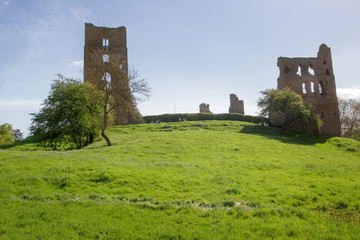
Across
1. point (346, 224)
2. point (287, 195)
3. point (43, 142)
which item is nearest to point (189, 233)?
point (346, 224)

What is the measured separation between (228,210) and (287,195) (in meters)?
3.03

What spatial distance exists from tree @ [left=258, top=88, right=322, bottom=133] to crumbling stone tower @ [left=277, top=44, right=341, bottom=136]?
8822 millimetres

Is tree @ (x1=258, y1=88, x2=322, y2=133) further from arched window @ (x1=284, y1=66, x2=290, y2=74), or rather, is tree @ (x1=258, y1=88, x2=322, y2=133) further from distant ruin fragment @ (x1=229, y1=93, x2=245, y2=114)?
distant ruin fragment @ (x1=229, y1=93, x2=245, y2=114)

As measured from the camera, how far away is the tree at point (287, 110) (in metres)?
34.8

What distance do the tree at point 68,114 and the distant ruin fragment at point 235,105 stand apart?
113 feet

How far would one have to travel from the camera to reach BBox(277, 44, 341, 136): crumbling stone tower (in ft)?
149

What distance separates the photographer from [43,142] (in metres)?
25.4

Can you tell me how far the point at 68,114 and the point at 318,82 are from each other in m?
45.4

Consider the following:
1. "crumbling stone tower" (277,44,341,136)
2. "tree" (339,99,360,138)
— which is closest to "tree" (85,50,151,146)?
"crumbling stone tower" (277,44,341,136)

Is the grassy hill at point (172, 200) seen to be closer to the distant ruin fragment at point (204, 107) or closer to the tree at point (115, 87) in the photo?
the tree at point (115, 87)

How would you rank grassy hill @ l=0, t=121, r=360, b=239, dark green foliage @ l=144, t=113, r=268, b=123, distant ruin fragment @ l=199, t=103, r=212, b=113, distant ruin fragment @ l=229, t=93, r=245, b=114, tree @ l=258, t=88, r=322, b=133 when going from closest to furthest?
grassy hill @ l=0, t=121, r=360, b=239
tree @ l=258, t=88, r=322, b=133
dark green foliage @ l=144, t=113, r=268, b=123
distant ruin fragment @ l=229, t=93, r=245, b=114
distant ruin fragment @ l=199, t=103, r=212, b=113

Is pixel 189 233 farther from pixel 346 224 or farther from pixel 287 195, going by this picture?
pixel 287 195

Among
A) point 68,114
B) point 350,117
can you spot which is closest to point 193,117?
point 68,114

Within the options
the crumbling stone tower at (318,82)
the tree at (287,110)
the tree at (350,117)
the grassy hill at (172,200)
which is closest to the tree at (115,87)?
the grassy hill at (172,200)
